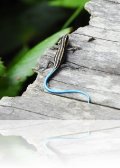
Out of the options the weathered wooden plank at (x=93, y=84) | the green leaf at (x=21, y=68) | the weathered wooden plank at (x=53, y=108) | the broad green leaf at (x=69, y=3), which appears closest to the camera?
the weathered wooden plank at (x=53, y=108)

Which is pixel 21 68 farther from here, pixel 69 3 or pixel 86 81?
pixel 69 3

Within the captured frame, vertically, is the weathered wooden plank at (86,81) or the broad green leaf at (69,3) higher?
the weathered wooden plank at (86,81)

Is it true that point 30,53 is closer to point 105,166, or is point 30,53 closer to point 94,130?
point 94,130

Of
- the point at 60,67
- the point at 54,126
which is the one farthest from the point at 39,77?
the point at 54,126

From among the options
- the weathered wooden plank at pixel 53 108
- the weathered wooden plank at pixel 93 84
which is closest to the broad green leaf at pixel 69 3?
the weathered wooden plank at pixel 93 84

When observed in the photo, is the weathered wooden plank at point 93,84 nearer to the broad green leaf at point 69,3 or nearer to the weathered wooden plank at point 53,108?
the weathered wooden plank at point 53,108

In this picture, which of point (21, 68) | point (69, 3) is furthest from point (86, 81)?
point (69, 3)

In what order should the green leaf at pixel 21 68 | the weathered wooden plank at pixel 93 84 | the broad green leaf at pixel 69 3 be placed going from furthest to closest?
the broad green leaf at pixel 69 3 < the green leaf at pixel 21 68 < the weathered wooden plank at pixel 93 84

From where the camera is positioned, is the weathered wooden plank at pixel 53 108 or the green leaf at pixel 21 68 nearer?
the weathered wooden plank at pixel 53 108
